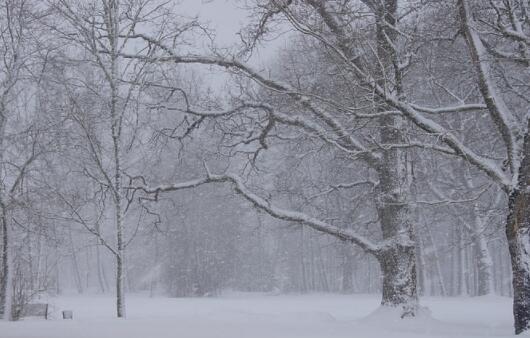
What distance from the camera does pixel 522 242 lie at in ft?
29.3

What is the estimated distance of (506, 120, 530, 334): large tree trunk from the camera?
8.84 meters

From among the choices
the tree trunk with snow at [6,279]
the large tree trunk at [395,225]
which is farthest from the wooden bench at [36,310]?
the large tree trunk at [395,225]

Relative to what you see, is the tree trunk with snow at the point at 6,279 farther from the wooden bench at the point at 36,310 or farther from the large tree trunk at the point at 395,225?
the large tree trunk at the point at 395,225

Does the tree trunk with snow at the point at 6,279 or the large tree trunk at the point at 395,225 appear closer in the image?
the large tree trunk at the point at 395,225

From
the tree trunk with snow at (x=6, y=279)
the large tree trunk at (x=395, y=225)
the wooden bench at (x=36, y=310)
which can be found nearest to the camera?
the large tree trunk at (x=395, y=225)

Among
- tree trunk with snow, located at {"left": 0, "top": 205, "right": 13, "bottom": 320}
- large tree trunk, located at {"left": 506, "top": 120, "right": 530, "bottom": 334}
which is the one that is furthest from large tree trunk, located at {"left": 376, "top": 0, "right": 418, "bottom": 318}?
tree trunk with snow, located at {"left": 0, "top": 205, "right": 13, "bottom": 320}

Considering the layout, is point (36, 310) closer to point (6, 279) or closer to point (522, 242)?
point (6, 279)

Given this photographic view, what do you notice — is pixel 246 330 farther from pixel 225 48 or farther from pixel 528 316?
pixel 225 48

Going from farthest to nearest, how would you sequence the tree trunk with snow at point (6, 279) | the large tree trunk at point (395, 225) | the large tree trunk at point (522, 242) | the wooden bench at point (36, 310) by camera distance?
the wooden bench at point (36, 310) < the tree trunk with snow at point (6, 279) < the large tree trunk at point (395, 225) < the large tree trunk at point (522, 242)

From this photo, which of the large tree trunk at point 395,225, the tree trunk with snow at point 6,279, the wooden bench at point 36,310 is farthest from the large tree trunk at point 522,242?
the wooden bench at point 36,310

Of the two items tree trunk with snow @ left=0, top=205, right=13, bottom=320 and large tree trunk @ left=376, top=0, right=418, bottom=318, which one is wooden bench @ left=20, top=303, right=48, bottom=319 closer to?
tree trunk with snow @ left=0, top=205, right=13, bottom=320

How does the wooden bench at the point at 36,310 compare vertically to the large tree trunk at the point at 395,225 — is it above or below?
below

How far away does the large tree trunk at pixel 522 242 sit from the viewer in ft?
29.0

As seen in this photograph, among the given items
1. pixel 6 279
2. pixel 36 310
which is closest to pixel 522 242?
pixel 6 279
